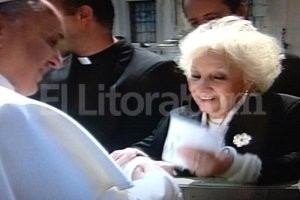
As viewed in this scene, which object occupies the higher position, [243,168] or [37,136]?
[37,136]

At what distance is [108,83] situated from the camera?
3.53ft

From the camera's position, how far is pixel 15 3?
1.95ft

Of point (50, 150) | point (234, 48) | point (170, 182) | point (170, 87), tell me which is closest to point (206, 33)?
point (234, 48)

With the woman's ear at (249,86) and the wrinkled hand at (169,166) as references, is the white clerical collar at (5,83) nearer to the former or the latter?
the wrinkled hand at (169,166)

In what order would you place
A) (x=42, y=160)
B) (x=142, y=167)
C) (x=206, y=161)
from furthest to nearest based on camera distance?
(x=206, y=161)
(x=142, y=167)
(x=42, y=160)

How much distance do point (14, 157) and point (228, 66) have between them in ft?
1.41

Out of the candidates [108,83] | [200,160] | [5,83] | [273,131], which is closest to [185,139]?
[200,160]

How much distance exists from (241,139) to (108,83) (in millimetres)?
335

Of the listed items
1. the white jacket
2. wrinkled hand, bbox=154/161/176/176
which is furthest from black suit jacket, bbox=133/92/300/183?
the white jacket

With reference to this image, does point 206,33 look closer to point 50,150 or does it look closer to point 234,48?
point 234,48

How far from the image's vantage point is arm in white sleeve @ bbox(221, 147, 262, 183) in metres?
0.85

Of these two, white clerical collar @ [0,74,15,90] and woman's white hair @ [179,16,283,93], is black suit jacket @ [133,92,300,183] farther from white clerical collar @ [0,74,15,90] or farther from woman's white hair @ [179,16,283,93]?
white clerical collar @ [0,74,15,90]

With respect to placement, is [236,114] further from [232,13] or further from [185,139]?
[232,13]

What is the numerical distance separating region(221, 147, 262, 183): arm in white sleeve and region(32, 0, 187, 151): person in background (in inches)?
8.5
